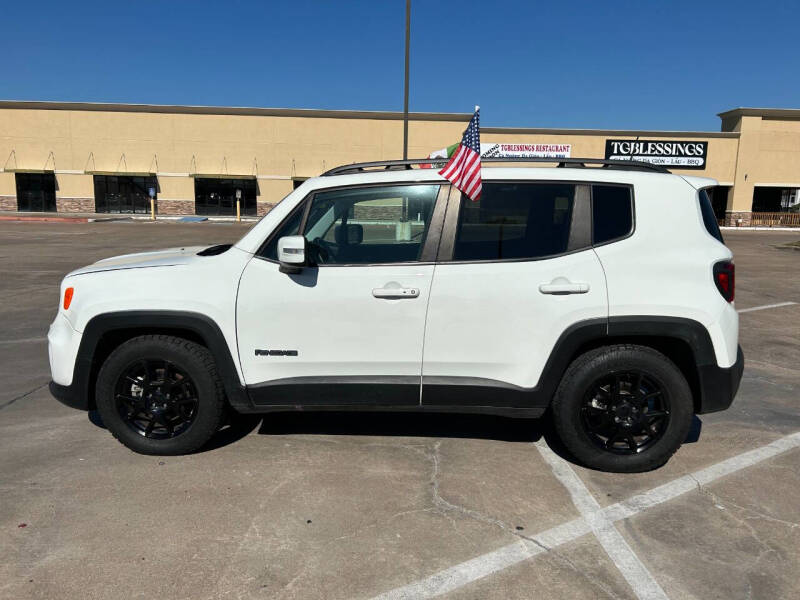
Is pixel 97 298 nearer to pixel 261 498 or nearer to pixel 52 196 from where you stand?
pixel 261 498

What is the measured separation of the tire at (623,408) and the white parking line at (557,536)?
25 centimetres

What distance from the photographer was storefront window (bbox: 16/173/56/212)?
128 feet

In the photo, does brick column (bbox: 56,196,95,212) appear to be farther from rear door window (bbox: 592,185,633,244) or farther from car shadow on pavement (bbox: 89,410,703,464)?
rear door window (bbox: 592,185,633,244)

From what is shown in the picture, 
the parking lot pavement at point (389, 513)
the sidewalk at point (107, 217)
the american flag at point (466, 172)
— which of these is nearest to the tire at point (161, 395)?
the parking lot pavement at point (389, 513)

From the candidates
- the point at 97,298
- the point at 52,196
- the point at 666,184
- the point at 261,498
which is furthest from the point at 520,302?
the point at 52,196

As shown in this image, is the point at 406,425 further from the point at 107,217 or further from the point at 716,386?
the point at 107,217

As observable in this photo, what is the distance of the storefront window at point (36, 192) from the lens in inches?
1533

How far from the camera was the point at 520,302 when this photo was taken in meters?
3.54

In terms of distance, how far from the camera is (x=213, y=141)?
38.4 meters

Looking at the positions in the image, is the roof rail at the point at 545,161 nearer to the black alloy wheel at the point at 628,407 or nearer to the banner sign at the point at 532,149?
the black alloy wheel at the point at 628,407

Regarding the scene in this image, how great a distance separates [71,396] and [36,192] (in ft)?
138

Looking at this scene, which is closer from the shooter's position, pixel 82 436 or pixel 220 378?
pixel 220 378

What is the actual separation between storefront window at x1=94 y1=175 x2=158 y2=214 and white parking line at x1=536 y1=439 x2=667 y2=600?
39711 millimetres

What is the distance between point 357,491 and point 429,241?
1526mm
